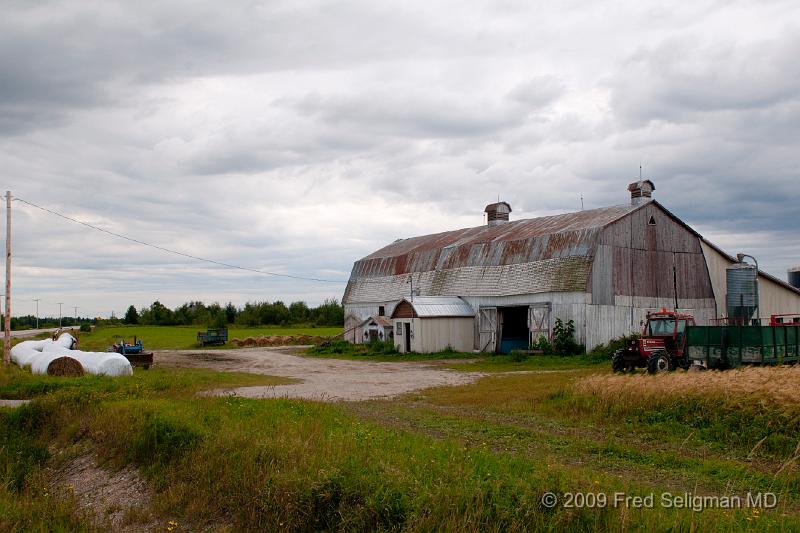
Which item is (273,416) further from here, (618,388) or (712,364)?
(712,364)

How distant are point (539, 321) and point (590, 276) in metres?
3.70

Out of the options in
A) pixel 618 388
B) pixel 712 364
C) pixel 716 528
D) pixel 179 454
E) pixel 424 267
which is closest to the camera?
pixel 716 528

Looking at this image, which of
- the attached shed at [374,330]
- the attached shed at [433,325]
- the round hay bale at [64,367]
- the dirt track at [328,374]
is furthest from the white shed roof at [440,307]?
the round hay bale at [64,367]

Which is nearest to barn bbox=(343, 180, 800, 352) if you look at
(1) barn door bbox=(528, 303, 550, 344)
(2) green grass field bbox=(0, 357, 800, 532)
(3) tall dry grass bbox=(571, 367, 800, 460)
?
(1) barn door bbox=(528, 303, 550, 344)

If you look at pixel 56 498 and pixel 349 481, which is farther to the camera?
pixel 56 498

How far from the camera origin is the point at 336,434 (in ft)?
34.7

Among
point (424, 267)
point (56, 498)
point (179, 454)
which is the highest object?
point (424, 267)

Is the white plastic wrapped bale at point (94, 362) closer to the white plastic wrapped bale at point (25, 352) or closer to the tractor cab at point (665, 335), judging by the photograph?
the white plastic wrapped bale at point (25, 352)

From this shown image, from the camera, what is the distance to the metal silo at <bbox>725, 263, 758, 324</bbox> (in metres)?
36.5

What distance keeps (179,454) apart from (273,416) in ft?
5.69

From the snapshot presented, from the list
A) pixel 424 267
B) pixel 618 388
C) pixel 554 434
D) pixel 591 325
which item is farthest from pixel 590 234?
pixel 554 434

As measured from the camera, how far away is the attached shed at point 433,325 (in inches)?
1519

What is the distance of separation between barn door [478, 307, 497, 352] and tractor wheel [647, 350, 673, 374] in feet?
55.1

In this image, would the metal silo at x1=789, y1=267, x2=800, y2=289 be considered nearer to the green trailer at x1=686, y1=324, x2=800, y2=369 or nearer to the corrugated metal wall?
the corrugated metal wall
